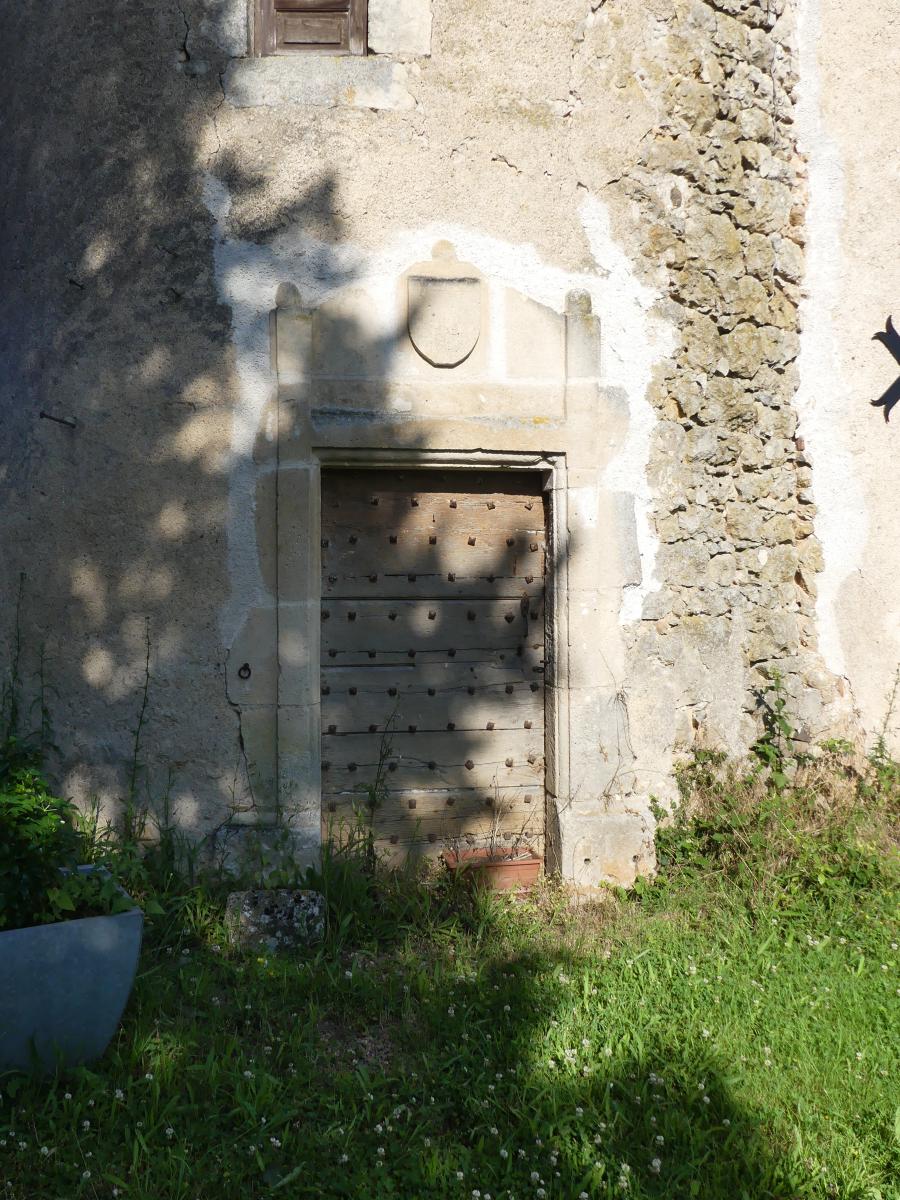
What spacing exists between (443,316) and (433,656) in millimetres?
1479

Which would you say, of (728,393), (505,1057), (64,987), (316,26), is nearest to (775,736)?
(728,393)

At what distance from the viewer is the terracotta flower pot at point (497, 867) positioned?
4.35 metres

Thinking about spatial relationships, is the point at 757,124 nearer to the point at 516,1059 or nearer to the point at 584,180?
the point at 584,180

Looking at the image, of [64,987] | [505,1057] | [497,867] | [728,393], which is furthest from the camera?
[728,393]

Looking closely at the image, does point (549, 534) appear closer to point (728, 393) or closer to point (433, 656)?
point (433, 656)

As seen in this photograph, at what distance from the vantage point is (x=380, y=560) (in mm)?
4375

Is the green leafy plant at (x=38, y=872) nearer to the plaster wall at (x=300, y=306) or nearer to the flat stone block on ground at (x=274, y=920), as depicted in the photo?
the flat stone block on ground at (x=274, y=920)

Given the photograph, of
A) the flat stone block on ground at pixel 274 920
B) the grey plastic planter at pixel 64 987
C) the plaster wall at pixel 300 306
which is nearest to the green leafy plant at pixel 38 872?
the grey plastic planter at pixel 64 987

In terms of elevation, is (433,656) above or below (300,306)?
below

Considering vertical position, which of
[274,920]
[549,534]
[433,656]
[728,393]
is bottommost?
[274,920]

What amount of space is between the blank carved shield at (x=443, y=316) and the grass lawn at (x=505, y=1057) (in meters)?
2.23

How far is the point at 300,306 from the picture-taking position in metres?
4.09

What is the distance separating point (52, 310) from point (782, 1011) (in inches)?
154

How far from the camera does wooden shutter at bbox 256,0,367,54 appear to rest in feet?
13.8
